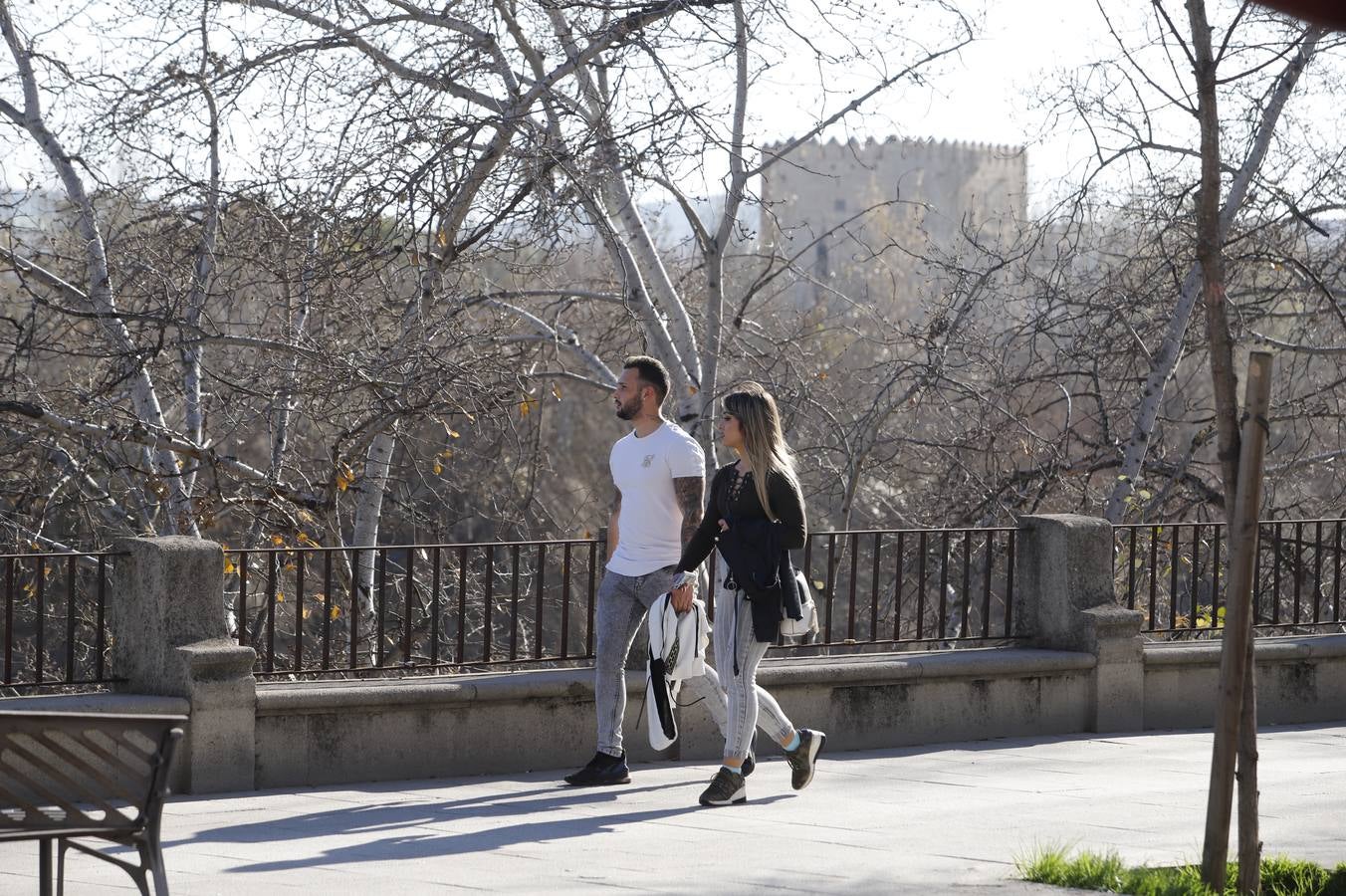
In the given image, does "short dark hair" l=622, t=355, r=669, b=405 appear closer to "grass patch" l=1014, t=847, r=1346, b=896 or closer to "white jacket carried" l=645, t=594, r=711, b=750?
"white jacket carried" l=645, t=594, r=711, b=750

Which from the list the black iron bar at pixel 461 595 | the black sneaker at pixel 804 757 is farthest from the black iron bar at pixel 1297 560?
the black iron bar at pixel 461 595

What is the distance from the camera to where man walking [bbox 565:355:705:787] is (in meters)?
7.35

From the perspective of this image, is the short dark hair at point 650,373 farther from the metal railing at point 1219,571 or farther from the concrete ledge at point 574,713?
the metal railing at point 1219,571

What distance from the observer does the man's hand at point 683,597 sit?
7.29 m

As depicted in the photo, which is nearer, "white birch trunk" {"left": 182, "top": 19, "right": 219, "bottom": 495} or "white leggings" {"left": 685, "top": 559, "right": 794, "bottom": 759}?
"white leggings" {"left": 685, "top": 559, "right": 794, "bottom": 759}

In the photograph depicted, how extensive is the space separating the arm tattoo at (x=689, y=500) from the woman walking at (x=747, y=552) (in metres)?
0.09

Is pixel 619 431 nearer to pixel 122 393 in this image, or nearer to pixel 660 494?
pixel 122 393

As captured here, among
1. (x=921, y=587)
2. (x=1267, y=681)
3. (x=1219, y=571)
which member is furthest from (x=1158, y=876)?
(x=1219, y=571)

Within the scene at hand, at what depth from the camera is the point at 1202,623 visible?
450 inches

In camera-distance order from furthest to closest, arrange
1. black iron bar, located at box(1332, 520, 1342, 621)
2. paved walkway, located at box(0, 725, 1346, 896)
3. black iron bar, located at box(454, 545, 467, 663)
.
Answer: black iron bar, located at box(1332, 520, 1342, 621)
black iron bar, located at box(454, 545, 467, 663)
paved walkway, located at box(0, 725, 1346, 896)

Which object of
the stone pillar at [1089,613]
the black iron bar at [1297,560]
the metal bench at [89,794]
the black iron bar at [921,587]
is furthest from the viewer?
the black iron bar at [1297,560]

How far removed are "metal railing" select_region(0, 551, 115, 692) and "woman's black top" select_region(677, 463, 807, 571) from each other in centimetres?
269

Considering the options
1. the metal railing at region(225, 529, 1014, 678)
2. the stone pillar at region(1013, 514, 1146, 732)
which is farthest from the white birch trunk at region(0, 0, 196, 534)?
the stone pillar at region(1013, 514, 1146, 732)

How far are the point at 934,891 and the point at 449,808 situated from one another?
2440 millimetres
